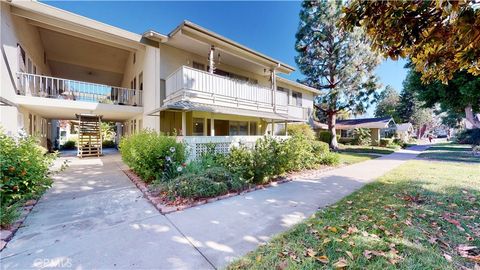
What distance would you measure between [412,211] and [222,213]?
417cm

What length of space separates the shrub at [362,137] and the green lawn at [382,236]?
1022 inches

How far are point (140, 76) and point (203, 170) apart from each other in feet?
33.6

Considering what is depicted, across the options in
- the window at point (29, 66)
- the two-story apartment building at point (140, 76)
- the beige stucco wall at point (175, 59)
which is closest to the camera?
the two-story apartment building at point (140, 76)

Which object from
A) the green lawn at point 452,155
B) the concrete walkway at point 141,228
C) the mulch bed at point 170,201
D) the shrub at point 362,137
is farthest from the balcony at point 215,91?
the shrub at point 362,137

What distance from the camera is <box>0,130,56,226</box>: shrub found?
3.55m

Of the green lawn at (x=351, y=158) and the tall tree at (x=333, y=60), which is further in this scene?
the tall tree at (x=333, y=60)

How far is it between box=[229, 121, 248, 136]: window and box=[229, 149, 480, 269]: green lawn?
8992mm

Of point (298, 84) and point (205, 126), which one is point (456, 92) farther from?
point (205, 126)

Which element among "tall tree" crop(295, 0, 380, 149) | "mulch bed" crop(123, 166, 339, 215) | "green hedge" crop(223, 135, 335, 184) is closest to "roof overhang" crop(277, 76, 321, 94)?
Answer: "tall tree" crop(295, 0, 380, 149)

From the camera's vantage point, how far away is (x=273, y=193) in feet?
Result: 19.6

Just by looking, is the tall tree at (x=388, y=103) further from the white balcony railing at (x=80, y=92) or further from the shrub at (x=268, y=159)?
the white balcony railing at (x=80, y=92)

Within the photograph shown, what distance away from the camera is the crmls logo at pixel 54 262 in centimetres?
268

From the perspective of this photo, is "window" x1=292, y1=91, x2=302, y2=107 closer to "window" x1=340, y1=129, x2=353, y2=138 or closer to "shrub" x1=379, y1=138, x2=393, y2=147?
"shrub" x1=379, y1=138, x2=393, y2=147

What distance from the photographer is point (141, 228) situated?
3713 mm
